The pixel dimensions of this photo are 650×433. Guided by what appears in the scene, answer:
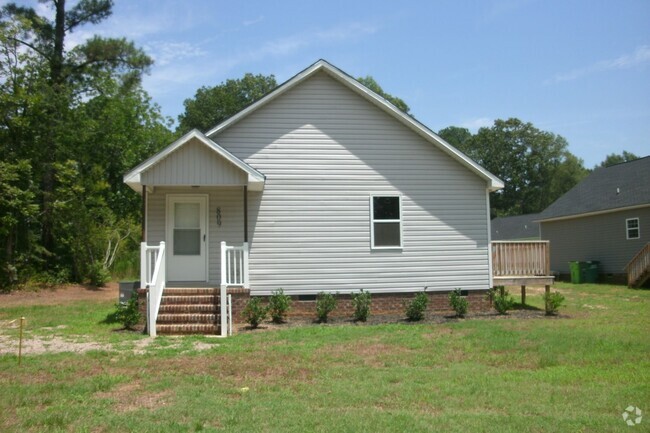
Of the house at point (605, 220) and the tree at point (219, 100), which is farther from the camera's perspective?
the tree at point (219, 100)

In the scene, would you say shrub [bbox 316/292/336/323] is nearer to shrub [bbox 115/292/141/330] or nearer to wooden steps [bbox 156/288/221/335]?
wooden steps [bbox 156/288/221/335]

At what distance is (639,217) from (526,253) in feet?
43.6

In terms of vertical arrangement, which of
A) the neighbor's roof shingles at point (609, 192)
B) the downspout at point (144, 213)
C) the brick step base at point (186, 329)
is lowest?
the brick step base at point (186, 329)

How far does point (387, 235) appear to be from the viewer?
15.5 meters

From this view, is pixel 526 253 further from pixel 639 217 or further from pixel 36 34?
pixel 36 34

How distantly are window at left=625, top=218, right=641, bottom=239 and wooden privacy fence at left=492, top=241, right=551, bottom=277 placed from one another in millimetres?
12994

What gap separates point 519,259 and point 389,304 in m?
4.01

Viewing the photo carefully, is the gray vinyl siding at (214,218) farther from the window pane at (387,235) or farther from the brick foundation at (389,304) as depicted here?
the window pane at (387,235)

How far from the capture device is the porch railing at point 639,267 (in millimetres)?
23859

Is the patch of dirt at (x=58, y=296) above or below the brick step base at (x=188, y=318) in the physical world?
above

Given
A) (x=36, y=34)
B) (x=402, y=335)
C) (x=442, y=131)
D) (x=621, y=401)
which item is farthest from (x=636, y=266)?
(x=442, y=131)

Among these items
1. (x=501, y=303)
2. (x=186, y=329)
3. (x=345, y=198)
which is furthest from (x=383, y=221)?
(x=186, y=329)

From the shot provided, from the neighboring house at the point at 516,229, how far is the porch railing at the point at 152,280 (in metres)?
35.0

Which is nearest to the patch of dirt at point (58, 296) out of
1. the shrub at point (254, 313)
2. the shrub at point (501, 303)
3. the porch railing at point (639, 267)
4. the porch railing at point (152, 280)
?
the porch railing at point (152, 280)
